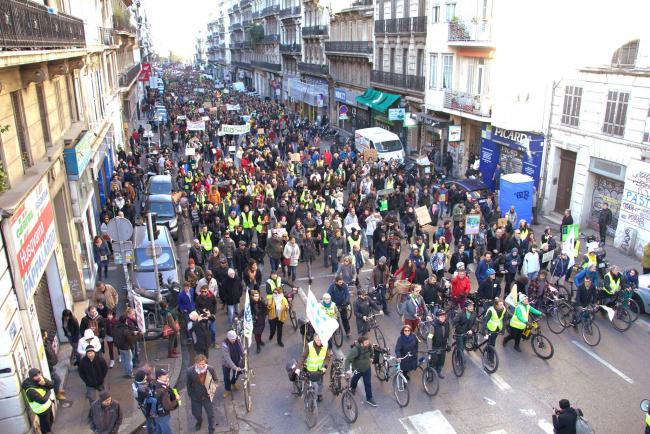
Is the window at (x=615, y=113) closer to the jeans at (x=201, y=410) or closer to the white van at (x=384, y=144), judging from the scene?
the white van at (x=384, y=144)

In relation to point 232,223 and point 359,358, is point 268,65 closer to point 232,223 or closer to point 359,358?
point 232,223

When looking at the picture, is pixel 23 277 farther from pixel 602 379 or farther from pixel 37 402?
pixel 602 379

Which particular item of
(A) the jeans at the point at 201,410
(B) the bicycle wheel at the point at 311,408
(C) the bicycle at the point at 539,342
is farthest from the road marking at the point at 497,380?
(A) the jeans at the point at 201,410

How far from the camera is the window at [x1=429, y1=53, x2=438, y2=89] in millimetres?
30125

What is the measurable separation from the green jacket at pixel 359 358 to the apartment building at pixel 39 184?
5358 mm

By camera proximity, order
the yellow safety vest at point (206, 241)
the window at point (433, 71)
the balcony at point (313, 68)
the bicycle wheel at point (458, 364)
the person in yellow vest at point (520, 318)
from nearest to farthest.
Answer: the bicycle wheel at point (458, 364) → the person in yellow vest at point (520, 318) → the yellow safety vest at point (206, 241) → the window at point (433, 71) → the balcony at point (313, 68)

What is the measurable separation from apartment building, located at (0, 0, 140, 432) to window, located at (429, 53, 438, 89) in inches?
711

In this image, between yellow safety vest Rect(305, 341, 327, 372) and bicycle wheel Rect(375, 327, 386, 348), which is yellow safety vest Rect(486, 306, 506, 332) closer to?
bicycle wheel Rect(375, 327, 386, 348)

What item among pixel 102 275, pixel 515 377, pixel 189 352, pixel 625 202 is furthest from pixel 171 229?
pixel 625 202

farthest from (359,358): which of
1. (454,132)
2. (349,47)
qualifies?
(349,47)

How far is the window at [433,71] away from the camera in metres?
30.1

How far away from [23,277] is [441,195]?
49.4ft

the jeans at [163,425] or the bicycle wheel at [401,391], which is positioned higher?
the jeans at [163,425]

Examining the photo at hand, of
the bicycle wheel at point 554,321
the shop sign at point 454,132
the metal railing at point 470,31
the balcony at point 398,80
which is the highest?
the metal railing at point 470,31
